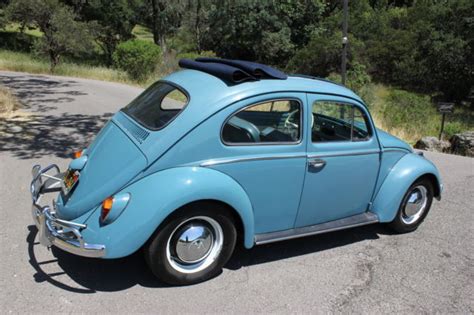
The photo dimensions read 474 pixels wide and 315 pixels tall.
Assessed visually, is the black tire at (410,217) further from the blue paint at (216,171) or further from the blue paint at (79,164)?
the blue paint at (79,164)

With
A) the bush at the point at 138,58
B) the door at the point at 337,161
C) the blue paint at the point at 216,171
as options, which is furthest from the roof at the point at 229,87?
the bush at the point at 138,58

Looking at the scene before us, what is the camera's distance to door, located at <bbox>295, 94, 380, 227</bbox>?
13.2 feet

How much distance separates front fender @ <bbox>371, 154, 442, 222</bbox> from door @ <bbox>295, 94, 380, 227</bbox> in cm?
13

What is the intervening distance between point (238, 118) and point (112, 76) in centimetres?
1499

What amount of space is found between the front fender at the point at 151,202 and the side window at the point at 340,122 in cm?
134

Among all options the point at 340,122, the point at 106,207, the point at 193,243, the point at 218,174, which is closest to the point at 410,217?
the point at 340,122

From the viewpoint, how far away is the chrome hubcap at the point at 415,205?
4.84 meters

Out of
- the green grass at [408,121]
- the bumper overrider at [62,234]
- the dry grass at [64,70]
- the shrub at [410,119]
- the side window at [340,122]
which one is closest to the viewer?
the bumper overrider at [62,234]

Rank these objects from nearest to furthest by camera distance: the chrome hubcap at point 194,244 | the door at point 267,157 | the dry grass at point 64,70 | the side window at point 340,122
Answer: the chrome hubcap at point 194,244 → the door at point 267,157 → the side window at point 340,122 → the dry grass at point 64,70

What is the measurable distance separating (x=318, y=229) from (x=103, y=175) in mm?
2077

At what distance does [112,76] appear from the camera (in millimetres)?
17594

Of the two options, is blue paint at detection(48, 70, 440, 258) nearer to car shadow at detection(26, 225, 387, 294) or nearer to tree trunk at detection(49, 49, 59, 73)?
car shadow at detection(26, 225, 387, 294)

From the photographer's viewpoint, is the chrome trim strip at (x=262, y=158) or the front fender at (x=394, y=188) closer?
the chrome trim strip at (x=262, y=158)

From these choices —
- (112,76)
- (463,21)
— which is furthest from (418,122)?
(463,21)
